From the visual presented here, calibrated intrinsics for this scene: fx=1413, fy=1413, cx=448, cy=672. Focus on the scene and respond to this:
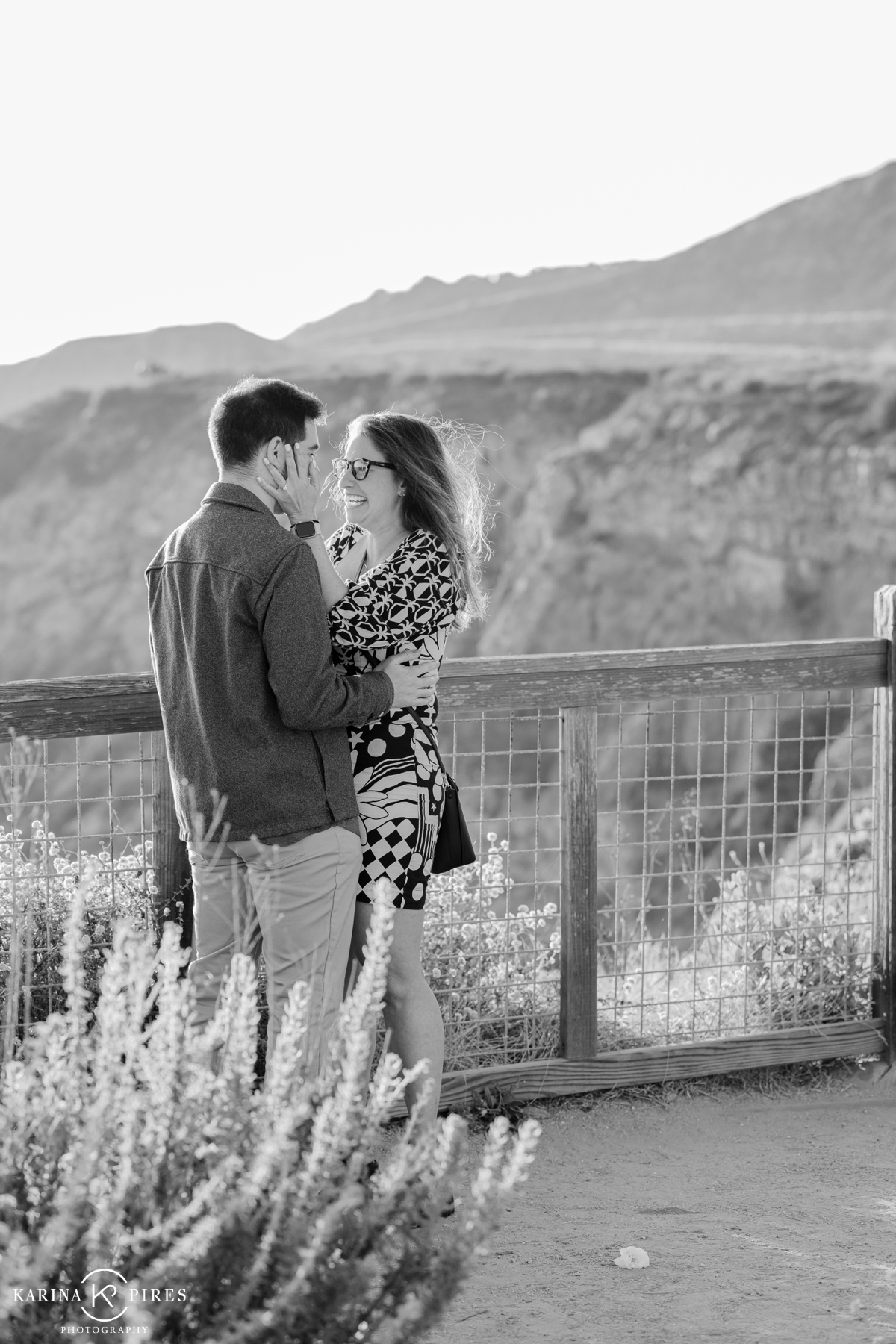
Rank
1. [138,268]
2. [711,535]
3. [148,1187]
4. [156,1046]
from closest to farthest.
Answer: [148,1187]
[156,1046]
[711,535]
[138,268]

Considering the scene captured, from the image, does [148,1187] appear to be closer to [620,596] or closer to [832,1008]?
[832,1008]

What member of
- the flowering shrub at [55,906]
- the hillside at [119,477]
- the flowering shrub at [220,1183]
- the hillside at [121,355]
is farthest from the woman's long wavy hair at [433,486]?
the hillside at [121,355]

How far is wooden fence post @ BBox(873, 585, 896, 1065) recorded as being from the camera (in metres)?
→ 4.35

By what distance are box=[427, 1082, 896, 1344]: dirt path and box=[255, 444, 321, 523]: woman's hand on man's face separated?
1.63m

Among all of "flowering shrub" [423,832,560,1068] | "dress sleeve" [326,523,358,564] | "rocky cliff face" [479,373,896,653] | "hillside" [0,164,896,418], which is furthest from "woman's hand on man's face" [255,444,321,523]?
"hillside" [0,164,896,418]

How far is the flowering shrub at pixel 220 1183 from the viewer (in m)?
1.76

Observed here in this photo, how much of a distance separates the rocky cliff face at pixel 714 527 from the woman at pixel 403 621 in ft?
67.4

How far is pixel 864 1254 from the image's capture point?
123 inches

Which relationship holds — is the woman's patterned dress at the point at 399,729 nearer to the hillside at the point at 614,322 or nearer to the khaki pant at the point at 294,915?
the khaki pant at the point at 294,915

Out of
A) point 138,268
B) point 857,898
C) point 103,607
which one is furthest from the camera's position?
point 138,268

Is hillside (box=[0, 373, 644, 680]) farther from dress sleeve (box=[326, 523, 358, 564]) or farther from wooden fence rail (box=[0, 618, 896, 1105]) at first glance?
dress sleeve (box=[326, 523, 358, 564])

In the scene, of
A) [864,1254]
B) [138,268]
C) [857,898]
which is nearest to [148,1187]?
[864,1254]

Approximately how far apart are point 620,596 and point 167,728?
23466 mm

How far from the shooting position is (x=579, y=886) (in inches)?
159
